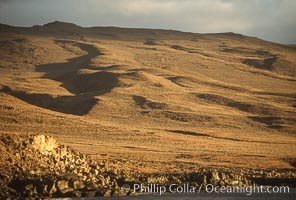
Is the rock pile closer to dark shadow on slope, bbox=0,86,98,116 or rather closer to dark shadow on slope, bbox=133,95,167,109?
dark shadow on slope, bbox=0,86,98,116

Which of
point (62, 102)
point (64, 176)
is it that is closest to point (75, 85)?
point (62, 102)

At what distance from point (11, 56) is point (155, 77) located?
54.0 m

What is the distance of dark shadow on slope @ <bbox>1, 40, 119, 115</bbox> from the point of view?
9869cm

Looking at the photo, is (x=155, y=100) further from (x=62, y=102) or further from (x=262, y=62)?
(x=262, y=62)

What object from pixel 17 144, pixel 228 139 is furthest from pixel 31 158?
pixel 228 139

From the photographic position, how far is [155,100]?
10256 cm

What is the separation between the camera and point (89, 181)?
41.4 metres

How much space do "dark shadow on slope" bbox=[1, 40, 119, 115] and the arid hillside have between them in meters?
0.23

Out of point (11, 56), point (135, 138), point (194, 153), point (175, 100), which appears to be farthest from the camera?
point (11, 56)

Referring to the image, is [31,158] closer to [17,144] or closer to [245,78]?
[17,144]

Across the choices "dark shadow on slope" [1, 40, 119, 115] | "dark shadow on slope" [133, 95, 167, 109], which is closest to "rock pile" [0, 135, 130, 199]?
"dark shadow on slope" [1, 40, 119, 115]

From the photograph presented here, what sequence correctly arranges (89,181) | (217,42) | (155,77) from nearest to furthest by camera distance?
(89,181) → (155,77) → (217,42)

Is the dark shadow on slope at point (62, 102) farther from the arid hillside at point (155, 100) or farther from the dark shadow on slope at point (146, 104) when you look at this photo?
the dark shadow on slope at point (146, 104)

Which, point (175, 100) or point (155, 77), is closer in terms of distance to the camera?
point (175, 100)
